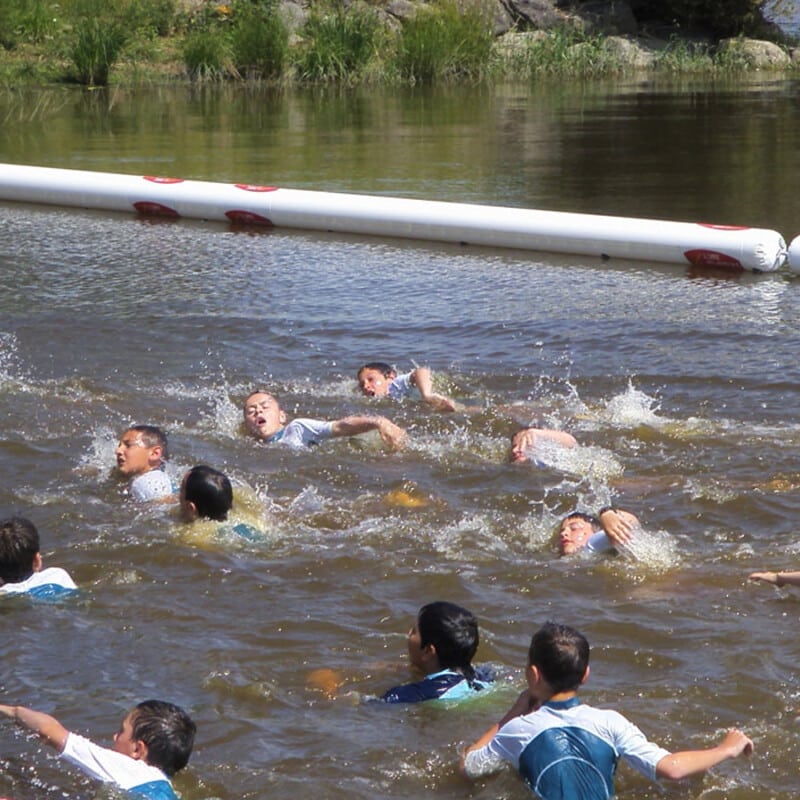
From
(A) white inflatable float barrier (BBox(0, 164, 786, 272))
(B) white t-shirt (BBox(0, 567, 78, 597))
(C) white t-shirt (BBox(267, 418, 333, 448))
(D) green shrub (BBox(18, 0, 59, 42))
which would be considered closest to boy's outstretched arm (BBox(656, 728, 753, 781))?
(B) white t-shirt (BBox(0, 567, 78, 597))

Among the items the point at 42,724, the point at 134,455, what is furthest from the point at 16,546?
the point at 134,455

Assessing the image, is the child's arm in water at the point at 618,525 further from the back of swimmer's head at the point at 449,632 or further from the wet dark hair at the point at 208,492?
the wet dark hair at the point at 208,492

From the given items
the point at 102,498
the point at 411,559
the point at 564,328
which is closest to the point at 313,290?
the point at 564,328

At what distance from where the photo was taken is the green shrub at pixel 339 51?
3538 cm

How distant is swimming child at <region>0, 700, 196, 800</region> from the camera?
208 inches

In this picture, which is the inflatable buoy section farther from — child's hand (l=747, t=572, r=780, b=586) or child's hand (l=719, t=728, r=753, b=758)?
child's hand (l=719, t=728, r=753, b=758)

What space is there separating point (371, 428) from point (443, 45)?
2805 cm

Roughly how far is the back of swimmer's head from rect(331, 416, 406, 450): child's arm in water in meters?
3.28

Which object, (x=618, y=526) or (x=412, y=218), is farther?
(x=412, y=218)

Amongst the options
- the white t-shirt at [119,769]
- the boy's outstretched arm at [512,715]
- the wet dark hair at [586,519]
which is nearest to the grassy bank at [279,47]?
the wet dark hair at [586,519]

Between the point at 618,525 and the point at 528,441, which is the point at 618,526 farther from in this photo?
the point at 528,441

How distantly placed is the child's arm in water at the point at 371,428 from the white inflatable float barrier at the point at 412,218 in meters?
6.00

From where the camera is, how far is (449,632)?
239 inches

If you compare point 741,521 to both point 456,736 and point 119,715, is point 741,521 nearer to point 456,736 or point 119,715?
point 456,736
